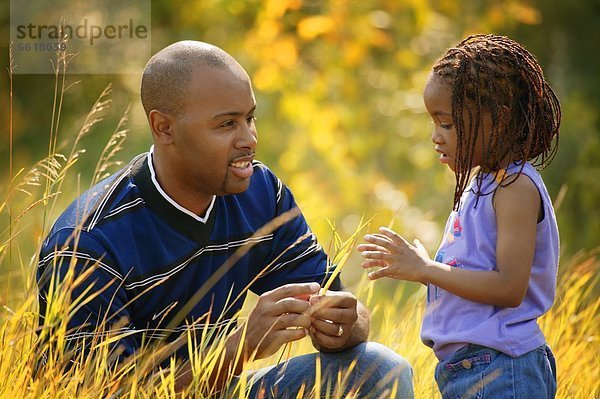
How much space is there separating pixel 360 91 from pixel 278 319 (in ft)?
14.9

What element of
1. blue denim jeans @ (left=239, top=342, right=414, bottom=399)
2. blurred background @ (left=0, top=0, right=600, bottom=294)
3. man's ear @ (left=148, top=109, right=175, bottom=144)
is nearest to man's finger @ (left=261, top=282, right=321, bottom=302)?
blue denim jeans @ (left=239, top=342, right=414, bottom=399)

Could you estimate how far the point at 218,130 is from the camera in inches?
113

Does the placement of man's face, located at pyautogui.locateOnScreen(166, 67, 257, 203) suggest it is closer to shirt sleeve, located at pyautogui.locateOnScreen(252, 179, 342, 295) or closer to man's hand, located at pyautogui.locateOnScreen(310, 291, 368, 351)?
shirt sleeve, located at pyautogui.locateOnScreen(252, 179, 342, 295)

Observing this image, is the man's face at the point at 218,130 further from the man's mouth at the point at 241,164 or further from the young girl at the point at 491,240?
the young girl at the point at 491,240

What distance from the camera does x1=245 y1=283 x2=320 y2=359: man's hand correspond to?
2.60 meters

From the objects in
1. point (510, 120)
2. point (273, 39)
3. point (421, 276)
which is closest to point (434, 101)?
point (510, 120)

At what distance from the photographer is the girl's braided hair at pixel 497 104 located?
2.56 meters

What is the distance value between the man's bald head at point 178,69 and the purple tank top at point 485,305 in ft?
2.64

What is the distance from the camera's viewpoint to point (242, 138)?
286 centimetres

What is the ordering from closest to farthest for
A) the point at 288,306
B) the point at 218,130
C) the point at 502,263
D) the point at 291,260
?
the point at 502,263
the point at 288,306
the point at 218,130
the point at 291,260

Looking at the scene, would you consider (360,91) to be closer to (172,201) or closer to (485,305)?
(172,201)

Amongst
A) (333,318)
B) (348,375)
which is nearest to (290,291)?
(333,318)

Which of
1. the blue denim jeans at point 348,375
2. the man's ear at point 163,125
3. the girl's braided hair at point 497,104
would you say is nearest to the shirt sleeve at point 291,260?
the blue denim jeans at point 348,375

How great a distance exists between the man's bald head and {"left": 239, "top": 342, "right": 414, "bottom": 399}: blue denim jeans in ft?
2.75
